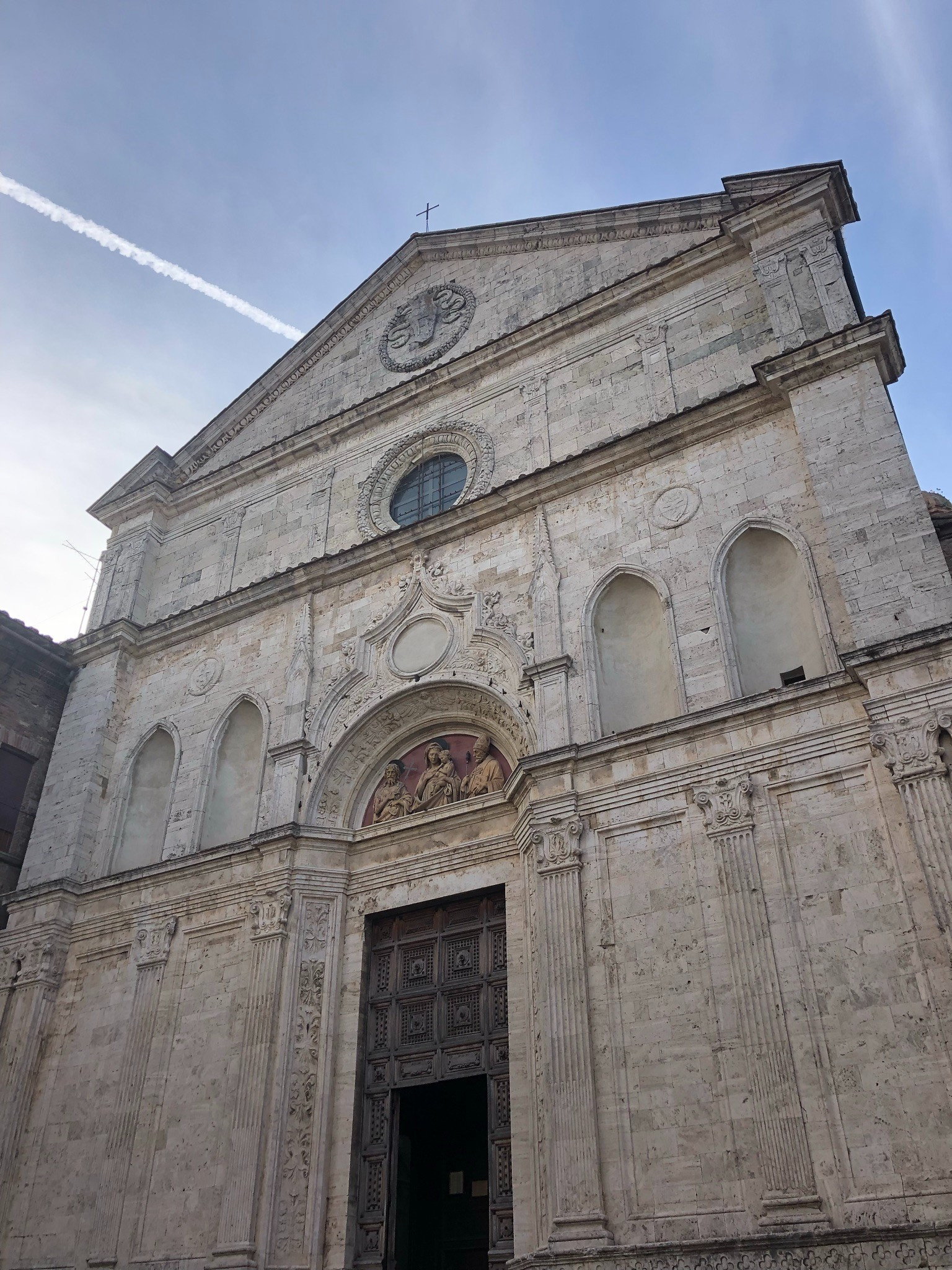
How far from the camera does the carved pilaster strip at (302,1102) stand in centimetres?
1186

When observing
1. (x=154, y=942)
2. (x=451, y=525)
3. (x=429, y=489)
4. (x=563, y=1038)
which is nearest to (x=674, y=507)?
(x=451, y=525)

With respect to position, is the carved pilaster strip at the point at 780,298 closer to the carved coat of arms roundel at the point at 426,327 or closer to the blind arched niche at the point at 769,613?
the blind arched niche at the point at 769,613

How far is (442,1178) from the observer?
1308 cm

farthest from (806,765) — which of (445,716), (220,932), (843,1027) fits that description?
(220,932)

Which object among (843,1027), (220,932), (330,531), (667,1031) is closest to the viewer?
(843,1027)

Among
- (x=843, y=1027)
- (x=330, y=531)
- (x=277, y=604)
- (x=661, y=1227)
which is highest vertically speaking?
(x=330, y=531)

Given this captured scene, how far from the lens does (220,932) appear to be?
14141 millimetres

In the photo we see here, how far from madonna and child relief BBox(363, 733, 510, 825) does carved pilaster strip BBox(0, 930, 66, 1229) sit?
4772mm

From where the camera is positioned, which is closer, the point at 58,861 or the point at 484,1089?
the point at 484,1089

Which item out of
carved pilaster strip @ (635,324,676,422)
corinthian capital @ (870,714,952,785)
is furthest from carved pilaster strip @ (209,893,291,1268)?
carved pilaster strip @ (635,324,676,422)

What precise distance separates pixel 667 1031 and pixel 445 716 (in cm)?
568

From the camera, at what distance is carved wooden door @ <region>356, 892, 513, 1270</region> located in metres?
11.8

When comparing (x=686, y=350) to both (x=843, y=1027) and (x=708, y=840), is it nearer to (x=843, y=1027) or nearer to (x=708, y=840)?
(x=708, y=840)

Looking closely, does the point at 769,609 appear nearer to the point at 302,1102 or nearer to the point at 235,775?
the point at 302,1102
